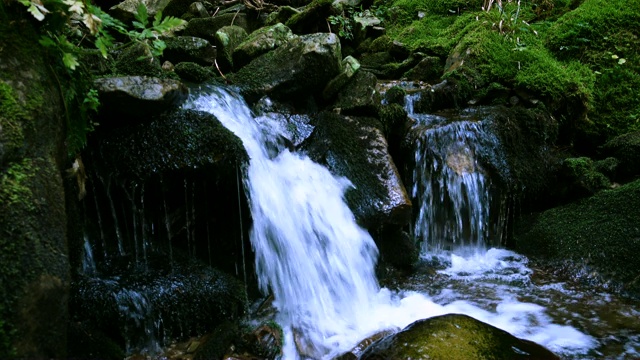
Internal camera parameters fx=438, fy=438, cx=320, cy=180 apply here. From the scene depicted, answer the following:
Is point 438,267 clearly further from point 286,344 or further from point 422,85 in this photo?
point 422,85

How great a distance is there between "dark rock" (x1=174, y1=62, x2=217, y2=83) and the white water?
0.79 metres

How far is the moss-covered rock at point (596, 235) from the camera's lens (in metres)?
4.51

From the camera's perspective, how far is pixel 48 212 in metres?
2.21

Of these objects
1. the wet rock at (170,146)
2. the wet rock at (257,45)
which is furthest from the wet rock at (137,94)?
the wet rock at (257,45)

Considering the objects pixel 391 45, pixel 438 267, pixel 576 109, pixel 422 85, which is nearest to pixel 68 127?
pixel 438 267

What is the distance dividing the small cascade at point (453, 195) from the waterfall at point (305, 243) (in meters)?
1.32

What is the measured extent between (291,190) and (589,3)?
704 cm

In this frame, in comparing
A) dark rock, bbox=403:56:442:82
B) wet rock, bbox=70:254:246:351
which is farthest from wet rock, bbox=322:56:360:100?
wet rock, bbox=70:254:246:351

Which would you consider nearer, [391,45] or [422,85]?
[422,85]

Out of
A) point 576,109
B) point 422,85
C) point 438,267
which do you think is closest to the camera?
point 438,267

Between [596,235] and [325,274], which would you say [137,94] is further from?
[596,235]

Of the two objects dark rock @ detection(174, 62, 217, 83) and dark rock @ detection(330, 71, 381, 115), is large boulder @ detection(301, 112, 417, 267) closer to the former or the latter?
dark rock @ detection(330, 71, 381, 115)

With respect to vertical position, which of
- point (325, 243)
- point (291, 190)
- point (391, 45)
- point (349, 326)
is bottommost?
point (349, 326)

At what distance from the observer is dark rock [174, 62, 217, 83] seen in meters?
5.79
